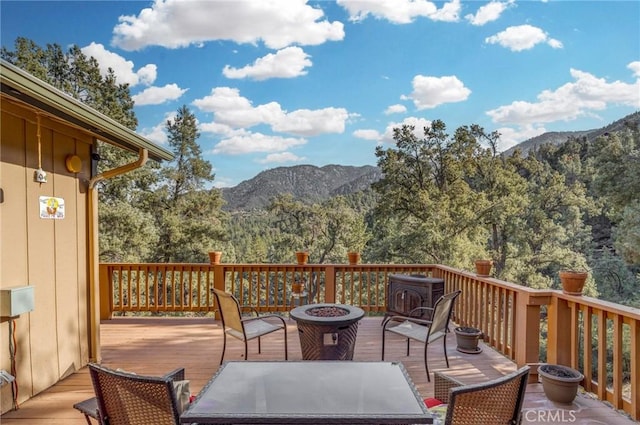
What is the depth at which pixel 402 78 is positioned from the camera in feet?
41.7

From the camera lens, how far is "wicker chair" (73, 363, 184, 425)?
4.64ft

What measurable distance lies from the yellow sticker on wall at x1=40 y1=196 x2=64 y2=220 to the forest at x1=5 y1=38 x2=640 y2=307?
750 cm

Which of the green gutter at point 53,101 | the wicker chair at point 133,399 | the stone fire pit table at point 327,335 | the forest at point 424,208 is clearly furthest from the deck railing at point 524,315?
the forest at point 424,208

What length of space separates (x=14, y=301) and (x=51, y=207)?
2.78 feet

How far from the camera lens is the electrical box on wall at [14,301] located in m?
2.52

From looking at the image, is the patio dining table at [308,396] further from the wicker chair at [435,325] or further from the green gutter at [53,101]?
the green gutter at [53,101]

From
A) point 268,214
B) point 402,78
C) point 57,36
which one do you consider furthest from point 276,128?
point 57,36

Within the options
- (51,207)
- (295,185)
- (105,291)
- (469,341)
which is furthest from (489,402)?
(295,185)

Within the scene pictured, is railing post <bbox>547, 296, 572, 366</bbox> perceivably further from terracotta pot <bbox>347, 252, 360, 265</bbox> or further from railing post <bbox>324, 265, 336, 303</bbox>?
railing post <bbox>324, 265, 336, 303</bbox>

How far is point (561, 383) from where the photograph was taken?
263 centimetres

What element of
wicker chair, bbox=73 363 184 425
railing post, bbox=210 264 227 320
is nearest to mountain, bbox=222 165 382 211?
railing post, bbox=210 264 227 320

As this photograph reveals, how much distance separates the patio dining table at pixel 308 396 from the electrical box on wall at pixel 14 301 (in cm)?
172

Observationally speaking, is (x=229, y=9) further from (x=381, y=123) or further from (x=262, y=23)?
(x=381, y=123)

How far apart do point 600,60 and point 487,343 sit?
1305cm
